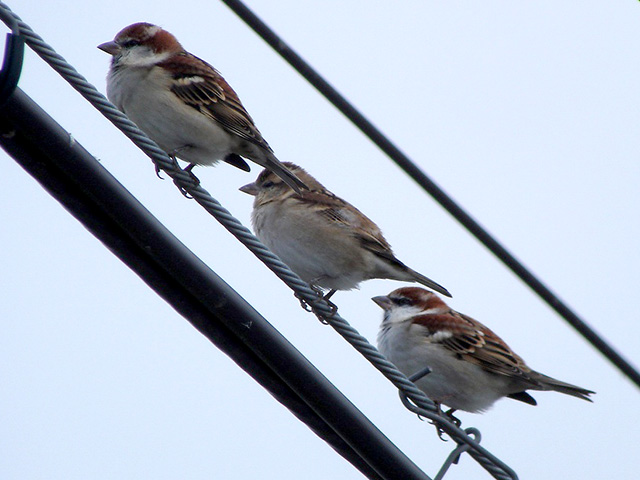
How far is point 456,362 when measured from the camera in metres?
6.24

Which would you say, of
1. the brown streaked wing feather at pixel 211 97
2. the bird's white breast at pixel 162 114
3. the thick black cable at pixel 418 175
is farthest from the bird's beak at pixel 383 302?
the thick black cable at pixel 418 175

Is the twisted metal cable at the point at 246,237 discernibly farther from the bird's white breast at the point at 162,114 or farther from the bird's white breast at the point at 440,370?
the bird's white breast at the point at 440,370

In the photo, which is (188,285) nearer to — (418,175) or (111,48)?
(418,175)

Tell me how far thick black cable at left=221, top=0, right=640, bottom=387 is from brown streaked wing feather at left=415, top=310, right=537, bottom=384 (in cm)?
258

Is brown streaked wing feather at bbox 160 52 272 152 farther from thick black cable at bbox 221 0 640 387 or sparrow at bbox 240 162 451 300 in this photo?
thick black cable at bbox 221 0 640 387

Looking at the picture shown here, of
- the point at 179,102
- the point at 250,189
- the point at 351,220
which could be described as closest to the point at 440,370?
the point at 351,220

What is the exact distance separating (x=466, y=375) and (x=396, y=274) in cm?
92

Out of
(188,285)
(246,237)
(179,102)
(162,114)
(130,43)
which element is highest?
(130,43)

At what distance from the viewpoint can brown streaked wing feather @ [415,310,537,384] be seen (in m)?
6.32

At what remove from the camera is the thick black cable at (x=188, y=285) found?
234 centimetres

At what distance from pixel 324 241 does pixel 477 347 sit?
1453mm

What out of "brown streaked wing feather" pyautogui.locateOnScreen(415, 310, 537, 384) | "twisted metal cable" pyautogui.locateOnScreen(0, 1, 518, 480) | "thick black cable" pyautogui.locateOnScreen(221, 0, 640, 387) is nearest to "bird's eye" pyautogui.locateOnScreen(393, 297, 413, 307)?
"brown streaked wing feather" pyautogui.locateOnScreen(415, 310, 537, 384)

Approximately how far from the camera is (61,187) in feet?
8.06

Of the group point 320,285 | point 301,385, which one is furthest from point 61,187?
point 320,285
